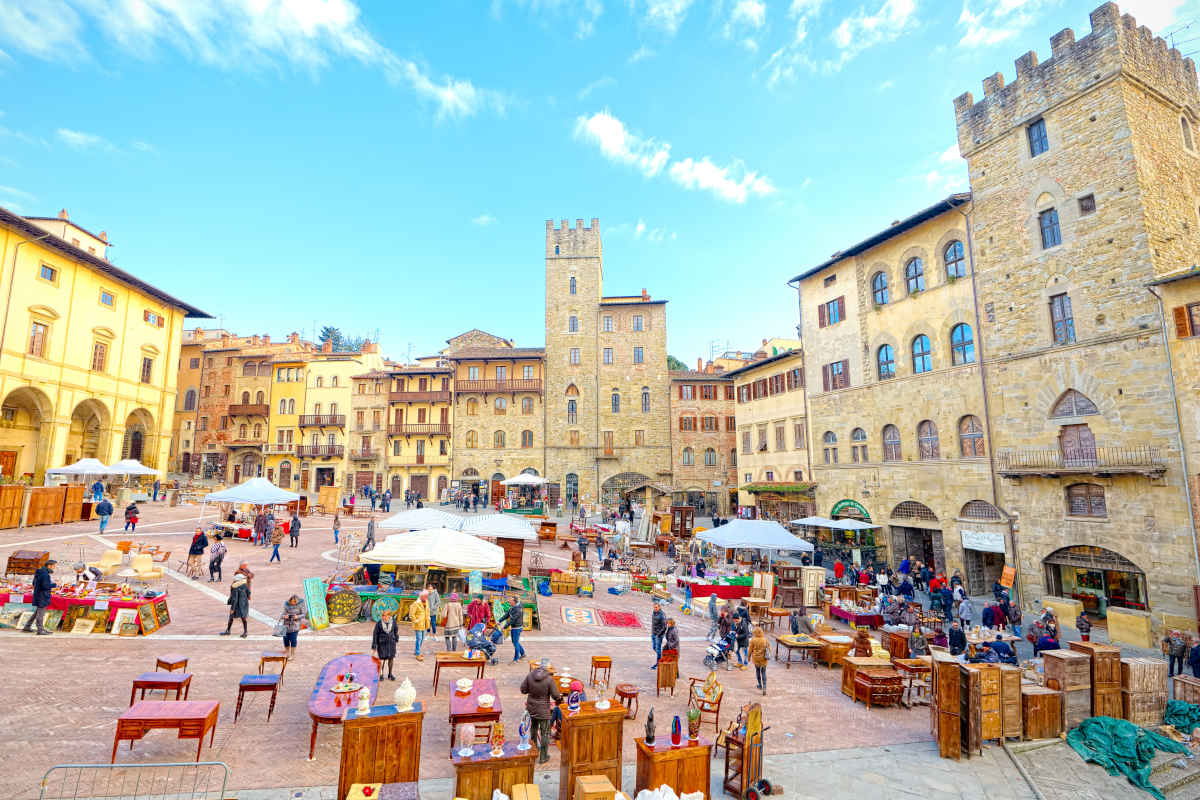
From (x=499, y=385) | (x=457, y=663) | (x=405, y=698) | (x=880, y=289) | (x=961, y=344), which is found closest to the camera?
(x=405, y=698)

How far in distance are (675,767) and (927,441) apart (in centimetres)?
2019

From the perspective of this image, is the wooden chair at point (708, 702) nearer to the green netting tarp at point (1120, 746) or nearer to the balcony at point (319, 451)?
the green netting tarp at point (1120, 746)

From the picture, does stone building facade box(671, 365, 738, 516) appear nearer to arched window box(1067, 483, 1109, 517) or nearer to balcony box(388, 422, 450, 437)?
balcony box(388, 422, 450, 437)

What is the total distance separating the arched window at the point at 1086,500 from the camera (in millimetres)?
17094

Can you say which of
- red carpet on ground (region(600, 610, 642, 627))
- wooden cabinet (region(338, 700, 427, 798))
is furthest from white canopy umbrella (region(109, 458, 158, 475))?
wooden cabinet (region(338, 700, 427, 798))

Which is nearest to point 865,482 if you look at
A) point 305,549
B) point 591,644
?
point 591,644

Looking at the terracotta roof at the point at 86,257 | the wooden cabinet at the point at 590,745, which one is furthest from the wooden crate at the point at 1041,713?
the terracotta roof at the point at 86,257

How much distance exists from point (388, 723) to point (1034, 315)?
21964 millimetres

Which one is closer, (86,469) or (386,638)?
(386,638)

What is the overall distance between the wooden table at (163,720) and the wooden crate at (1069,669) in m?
12.3

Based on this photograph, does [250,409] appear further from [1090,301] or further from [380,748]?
[1090,301]

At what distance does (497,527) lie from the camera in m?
16.6

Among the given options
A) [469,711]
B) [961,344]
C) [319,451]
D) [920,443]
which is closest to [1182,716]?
[469,711]

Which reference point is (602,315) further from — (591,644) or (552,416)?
(591,644)
